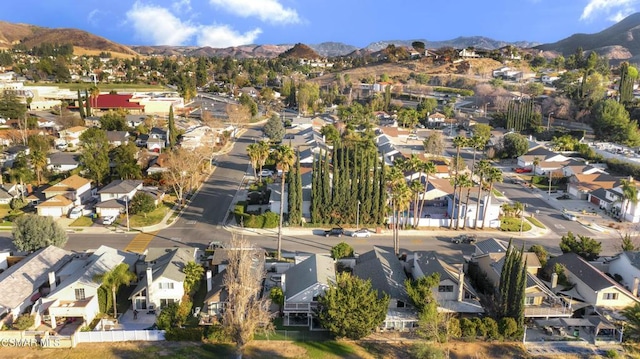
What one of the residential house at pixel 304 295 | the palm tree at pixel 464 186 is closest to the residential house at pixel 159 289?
the residential house at pixel 304 295

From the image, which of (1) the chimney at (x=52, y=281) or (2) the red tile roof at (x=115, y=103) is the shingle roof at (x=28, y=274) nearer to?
(1) the chimney at (x=52, y=281)

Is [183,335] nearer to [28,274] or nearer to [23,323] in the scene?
[23,323]

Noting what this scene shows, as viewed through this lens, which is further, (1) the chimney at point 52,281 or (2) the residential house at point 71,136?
(2) the residential house at point 71,136

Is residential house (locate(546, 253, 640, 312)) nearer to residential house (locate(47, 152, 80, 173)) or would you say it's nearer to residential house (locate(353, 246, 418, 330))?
residential house (locate(353, 246, 418, 330))

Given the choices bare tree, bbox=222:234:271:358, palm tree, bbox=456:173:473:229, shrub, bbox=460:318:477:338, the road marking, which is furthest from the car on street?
the road marking

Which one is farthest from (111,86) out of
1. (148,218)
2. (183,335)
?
(183,335)

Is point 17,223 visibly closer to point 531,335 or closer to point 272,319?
point 272,319
